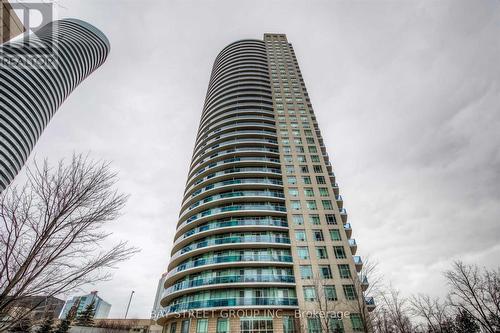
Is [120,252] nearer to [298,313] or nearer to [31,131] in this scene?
[298,313]

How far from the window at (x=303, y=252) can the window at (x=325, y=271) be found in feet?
7.15

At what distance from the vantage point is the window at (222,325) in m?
25.4

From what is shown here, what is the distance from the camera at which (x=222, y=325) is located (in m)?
25.8

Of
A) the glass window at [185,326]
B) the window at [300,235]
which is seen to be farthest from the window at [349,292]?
the glass window at [185,326]

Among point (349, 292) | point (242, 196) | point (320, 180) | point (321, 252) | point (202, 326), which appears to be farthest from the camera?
point (320, 180)

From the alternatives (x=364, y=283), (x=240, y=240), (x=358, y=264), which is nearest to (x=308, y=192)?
(x=358, y=264)

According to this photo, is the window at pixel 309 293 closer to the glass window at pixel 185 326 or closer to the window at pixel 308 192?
the window at pixel 308 192

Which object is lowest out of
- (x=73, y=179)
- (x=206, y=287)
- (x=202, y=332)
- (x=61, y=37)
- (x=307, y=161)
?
(x=202, y=332)

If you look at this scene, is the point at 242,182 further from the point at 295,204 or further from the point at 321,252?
the point at 321,252

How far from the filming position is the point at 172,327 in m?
28.8

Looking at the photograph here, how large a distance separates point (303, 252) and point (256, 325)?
10337 mm

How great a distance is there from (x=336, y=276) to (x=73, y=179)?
30188 mm

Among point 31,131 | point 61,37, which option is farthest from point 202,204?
point 61,37

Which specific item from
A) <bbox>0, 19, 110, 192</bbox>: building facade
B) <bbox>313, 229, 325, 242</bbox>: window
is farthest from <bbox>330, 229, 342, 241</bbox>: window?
<bbox>0, 19, 110, 192</bbox>: building facade
